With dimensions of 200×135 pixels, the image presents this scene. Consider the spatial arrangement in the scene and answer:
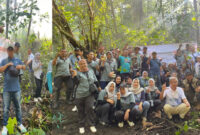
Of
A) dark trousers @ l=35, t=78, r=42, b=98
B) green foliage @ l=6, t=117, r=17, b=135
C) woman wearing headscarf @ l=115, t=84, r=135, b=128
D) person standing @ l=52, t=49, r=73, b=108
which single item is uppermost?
person standing @ l=52, t=49, r=73, b=108

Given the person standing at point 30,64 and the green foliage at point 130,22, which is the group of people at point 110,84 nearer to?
the person standing at point 30,64

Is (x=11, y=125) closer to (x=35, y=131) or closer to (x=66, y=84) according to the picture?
(x=35, y=131)

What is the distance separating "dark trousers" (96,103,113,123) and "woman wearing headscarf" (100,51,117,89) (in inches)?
12.7

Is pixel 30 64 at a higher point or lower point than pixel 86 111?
higher

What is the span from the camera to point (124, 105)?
10.4 feet

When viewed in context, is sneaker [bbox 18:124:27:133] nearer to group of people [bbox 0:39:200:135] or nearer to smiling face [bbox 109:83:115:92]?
group of people [bbox 0:39:200:135]

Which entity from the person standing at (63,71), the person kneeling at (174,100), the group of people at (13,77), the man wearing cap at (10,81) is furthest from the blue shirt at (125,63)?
the man wearing cap at (10,81)

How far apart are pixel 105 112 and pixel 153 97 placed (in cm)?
86

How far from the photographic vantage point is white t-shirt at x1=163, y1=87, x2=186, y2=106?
130 inches

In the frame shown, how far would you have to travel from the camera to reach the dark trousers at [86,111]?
3.17m

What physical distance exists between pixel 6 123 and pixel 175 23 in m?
3.29

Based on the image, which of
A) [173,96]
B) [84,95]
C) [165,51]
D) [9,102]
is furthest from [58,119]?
[165,51]

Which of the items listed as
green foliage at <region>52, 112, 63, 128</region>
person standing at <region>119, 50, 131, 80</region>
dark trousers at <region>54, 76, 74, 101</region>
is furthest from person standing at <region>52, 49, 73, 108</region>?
person standing at <region>119, 50, 131, 80</region>

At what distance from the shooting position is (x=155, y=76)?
330 cm
